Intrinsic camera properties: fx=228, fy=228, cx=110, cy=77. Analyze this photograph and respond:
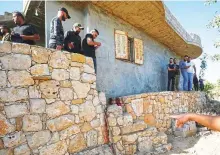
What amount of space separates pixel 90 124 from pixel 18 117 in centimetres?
174

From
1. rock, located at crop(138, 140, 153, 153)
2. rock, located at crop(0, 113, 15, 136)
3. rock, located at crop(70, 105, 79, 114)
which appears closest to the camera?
rock, located at crop(0, 113, 15, 136)

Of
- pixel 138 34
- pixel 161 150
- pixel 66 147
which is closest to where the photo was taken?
pixel 66 147

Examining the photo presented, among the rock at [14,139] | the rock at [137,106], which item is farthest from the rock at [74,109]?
the rock at [137,106]

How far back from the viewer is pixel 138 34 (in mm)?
9102

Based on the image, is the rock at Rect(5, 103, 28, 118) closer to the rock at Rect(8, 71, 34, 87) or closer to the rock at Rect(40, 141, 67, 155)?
the rock at Rect(8, 71, 34, 87)

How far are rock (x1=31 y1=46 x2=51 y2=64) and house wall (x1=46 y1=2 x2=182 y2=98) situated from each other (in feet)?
7.01

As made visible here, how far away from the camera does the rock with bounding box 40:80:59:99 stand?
13.7ft

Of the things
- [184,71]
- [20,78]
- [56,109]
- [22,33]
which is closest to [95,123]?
[56,109]

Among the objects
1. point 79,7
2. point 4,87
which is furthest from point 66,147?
point 79,7

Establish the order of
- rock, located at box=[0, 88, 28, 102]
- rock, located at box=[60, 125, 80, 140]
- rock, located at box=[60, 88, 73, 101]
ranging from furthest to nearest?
1. rock, located at box=[60, 88, 73, 101]
2. rock, located at box=[60, 125, 80, 140]
3. rock, located at box=[0, 88, 28, 102]

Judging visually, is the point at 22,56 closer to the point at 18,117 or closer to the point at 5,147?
the point at 18,117

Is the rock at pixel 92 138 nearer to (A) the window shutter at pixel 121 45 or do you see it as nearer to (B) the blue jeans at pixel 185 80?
(A) the window shutter at pixel 121 45

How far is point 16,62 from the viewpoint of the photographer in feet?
12.5

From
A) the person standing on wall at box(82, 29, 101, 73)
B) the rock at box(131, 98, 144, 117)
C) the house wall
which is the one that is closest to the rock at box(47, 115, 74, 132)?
the person standing on wall at box(82, 29, 101, 73)
